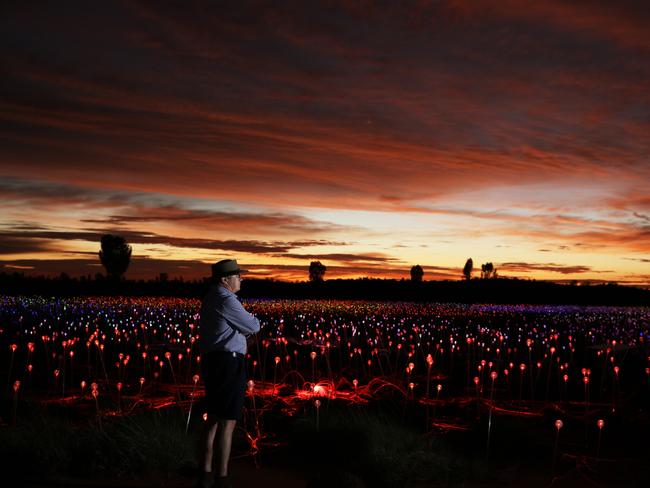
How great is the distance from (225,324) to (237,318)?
0.15 m

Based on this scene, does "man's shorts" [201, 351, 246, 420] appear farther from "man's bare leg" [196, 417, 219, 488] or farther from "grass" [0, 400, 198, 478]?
"grass" [0, 400, 198, 478]

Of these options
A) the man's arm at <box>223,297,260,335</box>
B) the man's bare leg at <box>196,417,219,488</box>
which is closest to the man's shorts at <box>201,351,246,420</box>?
the man's bare leg at <box>196,417,219,488</box>

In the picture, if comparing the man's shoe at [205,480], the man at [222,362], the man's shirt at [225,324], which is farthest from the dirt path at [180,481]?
the man's shirt at [225,324]

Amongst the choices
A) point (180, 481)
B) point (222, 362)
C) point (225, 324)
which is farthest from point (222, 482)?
point (225, 324)

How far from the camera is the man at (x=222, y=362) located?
7.52 meters

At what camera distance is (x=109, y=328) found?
25.0m

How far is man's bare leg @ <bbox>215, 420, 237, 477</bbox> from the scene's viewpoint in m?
7.47

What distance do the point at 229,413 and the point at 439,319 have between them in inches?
973

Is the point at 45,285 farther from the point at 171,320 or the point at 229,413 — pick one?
the point at 229,413

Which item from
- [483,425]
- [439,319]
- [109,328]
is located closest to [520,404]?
[483,425]

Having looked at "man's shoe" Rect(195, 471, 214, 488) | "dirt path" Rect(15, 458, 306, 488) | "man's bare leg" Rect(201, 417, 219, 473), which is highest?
"man's bare leg" Rect(201, 417, 219, 473)

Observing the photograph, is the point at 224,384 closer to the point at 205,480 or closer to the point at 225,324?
the point at 225,324

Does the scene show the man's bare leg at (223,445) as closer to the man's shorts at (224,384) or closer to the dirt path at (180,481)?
the man's shorts at (224,384)

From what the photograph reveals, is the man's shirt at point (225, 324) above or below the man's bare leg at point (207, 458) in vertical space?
above
